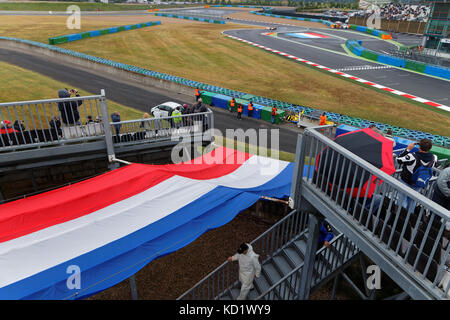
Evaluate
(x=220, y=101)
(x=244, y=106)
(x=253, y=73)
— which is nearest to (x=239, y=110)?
(x=244, y=106)

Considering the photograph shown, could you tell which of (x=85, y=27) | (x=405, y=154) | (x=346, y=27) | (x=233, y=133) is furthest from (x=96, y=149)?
(x=346, y=27)

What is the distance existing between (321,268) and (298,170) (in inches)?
155

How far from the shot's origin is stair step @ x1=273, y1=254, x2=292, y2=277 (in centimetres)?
911

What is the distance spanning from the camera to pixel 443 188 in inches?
207

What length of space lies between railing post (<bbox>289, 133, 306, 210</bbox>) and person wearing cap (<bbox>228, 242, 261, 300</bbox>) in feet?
6.34

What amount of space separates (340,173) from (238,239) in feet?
25.7

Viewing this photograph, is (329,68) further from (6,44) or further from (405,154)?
(6,44)

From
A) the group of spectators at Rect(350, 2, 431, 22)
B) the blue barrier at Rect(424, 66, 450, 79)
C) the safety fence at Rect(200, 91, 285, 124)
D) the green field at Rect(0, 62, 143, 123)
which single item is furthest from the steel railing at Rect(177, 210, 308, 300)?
the group of spectators at Rect(350, 2, 431, 22)

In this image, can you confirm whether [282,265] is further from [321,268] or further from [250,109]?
[250,109]

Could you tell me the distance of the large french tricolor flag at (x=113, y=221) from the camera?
6023mm

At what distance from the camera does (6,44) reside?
4234cm

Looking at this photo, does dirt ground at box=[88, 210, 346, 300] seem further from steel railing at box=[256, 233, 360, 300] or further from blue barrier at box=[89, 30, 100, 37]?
blue barrier at box=[89, 30, 100, 37]

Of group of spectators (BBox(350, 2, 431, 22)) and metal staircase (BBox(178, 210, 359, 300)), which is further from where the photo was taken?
group of spectators (BBox(350, 2, 431, 22))

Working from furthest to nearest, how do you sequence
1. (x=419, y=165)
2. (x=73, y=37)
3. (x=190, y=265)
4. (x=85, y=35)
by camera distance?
(x=85, y=35) → (x=73, y=37) → (x=190, y=265) → (x=419, y=165)
